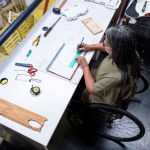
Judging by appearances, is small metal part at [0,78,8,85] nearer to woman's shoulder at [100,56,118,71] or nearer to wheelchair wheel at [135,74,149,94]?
woman's shoulder at [100,56,118,71]

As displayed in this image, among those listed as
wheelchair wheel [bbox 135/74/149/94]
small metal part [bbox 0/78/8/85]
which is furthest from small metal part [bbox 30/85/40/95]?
wheelchair wheel [bbox 135/74/149/94]

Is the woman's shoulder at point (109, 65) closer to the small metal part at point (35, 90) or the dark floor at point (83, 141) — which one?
the small metal part at point (35, 90)

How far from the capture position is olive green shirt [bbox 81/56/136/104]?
46.1 inches

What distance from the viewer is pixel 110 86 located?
120 cm

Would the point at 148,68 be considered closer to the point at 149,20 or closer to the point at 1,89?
the point at 149,20

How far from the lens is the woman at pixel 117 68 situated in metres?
1.07

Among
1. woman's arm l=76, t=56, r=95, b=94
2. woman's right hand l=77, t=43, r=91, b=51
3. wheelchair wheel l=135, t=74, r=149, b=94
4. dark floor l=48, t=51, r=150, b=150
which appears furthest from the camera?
dark floor l=48, t=51, r=150, b=150

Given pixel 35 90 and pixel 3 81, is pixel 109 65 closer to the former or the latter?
pixel 35 90

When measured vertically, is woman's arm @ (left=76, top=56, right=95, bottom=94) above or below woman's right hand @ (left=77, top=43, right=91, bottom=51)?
below

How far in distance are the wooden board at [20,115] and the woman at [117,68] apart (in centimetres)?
37

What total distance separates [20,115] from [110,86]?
1.78ft

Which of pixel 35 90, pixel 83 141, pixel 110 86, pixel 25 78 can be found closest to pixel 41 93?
pixel 35 90

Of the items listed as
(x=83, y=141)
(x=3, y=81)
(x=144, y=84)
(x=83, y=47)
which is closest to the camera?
(x=3, y=81)

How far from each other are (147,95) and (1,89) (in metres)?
1.46
